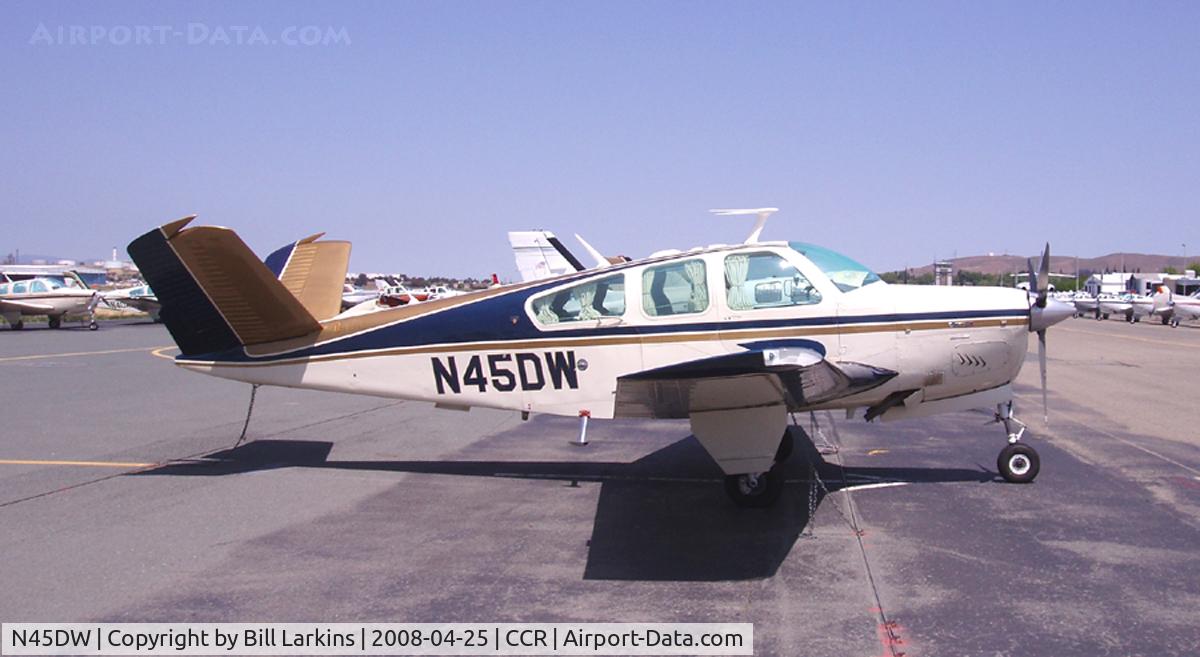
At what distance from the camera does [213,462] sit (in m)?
8.83

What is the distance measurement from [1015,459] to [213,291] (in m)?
7.86

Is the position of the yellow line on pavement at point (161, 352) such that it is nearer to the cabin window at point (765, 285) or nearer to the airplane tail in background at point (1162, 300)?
the cabin window at point (765, 285)

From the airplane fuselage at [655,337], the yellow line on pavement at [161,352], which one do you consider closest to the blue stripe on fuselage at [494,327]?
the airplane fuselage at [655,337]

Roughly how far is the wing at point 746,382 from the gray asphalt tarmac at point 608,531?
38.1 inches

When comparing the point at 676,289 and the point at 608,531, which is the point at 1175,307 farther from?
the point at 608,531

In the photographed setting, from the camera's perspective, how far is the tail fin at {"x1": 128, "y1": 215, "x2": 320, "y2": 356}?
25.5ft

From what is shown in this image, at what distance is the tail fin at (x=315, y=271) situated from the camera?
8.91 metres

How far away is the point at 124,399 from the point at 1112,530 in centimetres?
1354

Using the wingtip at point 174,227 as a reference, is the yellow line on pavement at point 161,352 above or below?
below

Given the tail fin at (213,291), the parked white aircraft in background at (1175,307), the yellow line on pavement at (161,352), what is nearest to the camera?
the tail fin at (213,291)

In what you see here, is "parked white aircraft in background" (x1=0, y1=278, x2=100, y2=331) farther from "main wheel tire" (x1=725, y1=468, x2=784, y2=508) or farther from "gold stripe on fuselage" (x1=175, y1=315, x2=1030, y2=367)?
"main wheel tire" (x1=725, y1=468, x2=784, y2=508)

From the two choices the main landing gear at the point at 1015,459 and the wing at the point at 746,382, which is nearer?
the wing at the point at 746,382

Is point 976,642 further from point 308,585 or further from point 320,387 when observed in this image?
point 320,387

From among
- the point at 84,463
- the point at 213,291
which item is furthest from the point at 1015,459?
the point at 84,463
